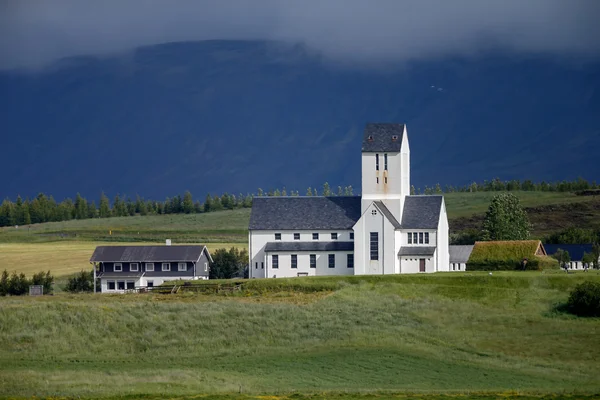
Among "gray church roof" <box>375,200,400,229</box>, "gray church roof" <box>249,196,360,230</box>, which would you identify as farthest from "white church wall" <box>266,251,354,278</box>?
"gray church roof" <box>375,200,400,229</box>

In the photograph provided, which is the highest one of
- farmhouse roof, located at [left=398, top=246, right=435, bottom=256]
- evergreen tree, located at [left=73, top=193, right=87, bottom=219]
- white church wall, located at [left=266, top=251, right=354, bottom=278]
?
evergreen tree, located at [left=73, top=193, right=87, bottom=219]

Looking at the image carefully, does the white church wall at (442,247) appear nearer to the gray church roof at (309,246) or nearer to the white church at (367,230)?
the white church at (367,230)

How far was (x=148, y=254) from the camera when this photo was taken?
3219 inches

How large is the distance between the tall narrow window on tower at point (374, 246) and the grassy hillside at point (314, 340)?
6.94 metres

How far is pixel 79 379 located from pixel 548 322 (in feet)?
80.9

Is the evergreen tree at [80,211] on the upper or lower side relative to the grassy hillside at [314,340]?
upper

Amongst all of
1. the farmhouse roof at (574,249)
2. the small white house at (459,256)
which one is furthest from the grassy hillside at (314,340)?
the farmhouse roof at (574,249)

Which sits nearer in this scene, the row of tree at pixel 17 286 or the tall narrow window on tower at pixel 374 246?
the tall narrow window on tower at pixel 374 246

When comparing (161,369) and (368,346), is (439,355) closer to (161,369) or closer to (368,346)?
(368,346)

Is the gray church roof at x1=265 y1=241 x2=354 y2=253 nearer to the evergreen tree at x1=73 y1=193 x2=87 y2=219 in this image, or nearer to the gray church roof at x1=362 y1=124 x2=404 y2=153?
the gray church roof at x1=362 y1=124 x2=404 y2=153

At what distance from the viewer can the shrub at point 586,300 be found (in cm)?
5712

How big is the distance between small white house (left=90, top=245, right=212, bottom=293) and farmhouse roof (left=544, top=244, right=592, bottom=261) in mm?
28009

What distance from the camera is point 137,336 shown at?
171ft

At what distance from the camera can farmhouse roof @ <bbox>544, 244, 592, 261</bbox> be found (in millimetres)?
88250
